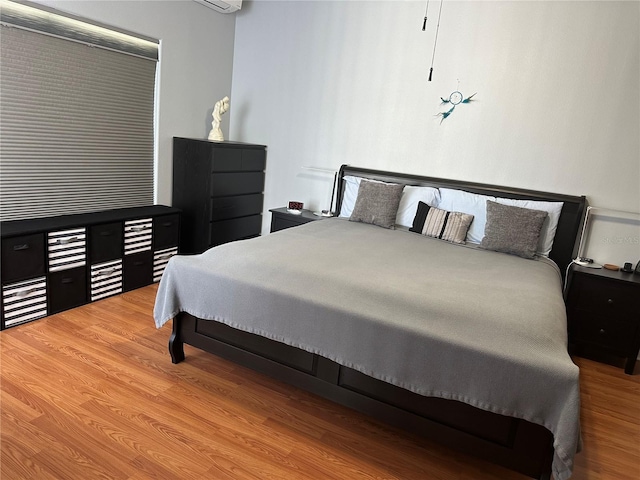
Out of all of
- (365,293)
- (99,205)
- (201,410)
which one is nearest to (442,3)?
(365,293)

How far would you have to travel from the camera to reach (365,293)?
6.75ft

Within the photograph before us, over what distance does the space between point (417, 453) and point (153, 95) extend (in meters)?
3.34

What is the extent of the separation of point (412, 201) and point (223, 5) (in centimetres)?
244

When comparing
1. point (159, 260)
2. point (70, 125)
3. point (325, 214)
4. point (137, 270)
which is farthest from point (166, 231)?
point (325, 214)

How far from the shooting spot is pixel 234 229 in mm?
4324

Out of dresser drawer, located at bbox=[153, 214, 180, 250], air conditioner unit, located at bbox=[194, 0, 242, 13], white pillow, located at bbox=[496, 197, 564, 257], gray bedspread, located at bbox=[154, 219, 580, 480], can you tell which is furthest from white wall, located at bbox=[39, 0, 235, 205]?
white pillow, located at bbox=[496, 197, 564, 257]

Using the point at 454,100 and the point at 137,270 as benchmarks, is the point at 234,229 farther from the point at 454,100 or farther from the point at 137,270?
the point at 454,100

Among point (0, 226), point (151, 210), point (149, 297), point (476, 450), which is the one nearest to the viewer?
point (476, 450)

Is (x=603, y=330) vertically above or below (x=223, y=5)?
below

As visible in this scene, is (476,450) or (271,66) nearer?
(476,450)

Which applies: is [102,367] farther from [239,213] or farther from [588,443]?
[588,443]

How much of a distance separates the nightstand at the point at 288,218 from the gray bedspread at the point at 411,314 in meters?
1.18

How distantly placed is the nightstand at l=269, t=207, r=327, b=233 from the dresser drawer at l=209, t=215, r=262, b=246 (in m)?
0.42

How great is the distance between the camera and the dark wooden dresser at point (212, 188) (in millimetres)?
3896
